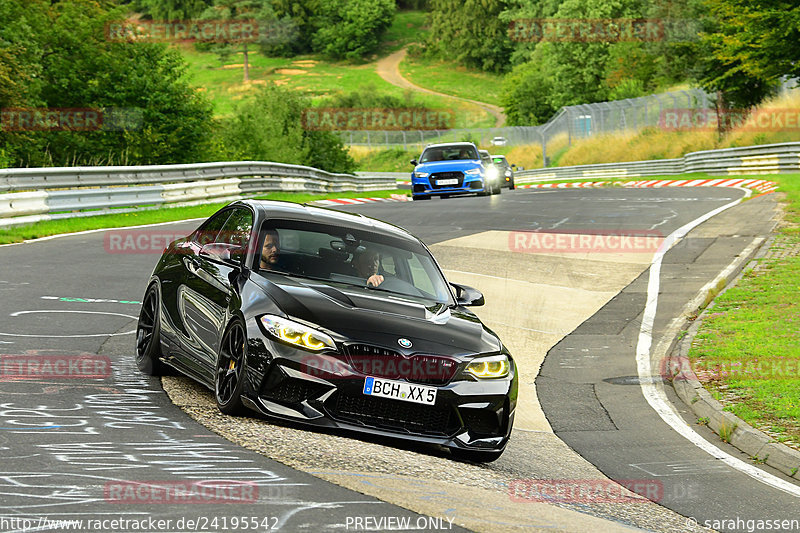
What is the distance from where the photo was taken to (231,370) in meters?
7.39

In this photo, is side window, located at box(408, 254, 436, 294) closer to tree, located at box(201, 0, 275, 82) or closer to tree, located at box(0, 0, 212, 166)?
tree, located at box(0, 0, 212, 166)

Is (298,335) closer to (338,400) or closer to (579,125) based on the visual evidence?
(338,400)

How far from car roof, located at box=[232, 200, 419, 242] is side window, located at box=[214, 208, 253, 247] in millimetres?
91

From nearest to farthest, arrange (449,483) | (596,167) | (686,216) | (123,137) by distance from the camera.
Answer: (449,483), (686,216), (123,137), (596,167)

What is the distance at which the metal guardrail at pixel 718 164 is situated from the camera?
41.4 meters

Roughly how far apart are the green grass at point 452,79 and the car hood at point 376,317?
5261 inches

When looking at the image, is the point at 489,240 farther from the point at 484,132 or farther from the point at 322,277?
the point at 484,132

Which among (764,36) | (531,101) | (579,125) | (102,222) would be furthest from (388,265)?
(531,101)

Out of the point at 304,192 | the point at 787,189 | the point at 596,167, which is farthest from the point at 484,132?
the point at 787,189

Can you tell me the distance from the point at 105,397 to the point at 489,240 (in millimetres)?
13894

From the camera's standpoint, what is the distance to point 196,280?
338 inches

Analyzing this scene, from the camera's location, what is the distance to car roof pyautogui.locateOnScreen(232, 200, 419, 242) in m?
8.66

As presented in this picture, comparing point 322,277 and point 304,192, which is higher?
point 322,277

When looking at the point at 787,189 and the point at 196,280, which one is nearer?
the point at 196,280
